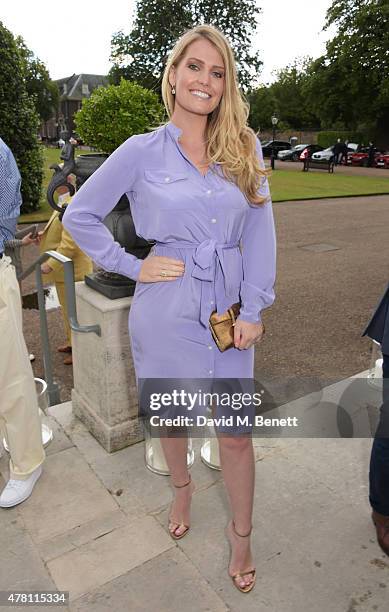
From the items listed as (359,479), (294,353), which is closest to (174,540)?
(359,479)

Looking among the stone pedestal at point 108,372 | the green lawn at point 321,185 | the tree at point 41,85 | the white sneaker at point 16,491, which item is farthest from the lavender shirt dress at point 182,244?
the tree at point 41,85

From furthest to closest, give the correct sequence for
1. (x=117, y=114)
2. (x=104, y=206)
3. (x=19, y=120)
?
(x=19, y=120) < (x=117, y=114) < (x=104, y=206)

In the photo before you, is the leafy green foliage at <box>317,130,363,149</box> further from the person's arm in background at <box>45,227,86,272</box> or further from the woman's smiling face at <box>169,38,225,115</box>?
the woman's smiling face at <box>169,38,225,115</box>

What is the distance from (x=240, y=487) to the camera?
2004 mm

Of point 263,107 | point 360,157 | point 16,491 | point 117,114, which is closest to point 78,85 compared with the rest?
point 263,107

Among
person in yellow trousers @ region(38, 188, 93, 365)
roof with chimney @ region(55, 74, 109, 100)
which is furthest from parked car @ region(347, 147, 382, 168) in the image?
roof with chimney @ region(55, 74, 109, 100)

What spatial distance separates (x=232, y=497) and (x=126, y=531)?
0.64 meters

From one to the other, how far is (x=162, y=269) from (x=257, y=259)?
1.25 ft

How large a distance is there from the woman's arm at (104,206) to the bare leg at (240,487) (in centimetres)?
79

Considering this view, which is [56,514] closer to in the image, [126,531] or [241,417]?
[126,531]

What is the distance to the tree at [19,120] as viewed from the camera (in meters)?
10.4

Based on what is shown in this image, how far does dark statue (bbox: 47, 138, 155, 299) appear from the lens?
2688 mm

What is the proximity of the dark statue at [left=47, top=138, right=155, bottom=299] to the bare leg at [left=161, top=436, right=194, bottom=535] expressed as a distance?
3.18ft

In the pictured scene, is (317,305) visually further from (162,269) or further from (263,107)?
(263,107)
